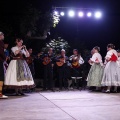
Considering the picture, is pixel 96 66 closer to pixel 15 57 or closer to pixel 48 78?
pixel 48 78

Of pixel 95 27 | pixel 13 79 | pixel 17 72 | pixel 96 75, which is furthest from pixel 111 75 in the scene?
pixel 95 27

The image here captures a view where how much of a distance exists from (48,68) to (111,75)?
7.49ft

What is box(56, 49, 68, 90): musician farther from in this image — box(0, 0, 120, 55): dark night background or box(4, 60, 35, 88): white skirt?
box(0, 0, 120, 55): dark night background

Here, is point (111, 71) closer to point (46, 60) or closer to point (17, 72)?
point (46, 60)

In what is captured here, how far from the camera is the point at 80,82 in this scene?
1100 centimetres

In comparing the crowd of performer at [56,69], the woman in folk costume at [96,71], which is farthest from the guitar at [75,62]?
the woman in folk costume at [96,71]

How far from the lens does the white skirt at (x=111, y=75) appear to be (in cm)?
886

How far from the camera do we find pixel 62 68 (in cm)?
1006

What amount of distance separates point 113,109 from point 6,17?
22.7 feet

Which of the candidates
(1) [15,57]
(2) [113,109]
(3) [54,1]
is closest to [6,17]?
(3) [54,1]

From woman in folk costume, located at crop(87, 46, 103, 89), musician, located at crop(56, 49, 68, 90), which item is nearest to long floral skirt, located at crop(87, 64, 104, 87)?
woman in folk costume, located at crop(87, 46, 103, 89)

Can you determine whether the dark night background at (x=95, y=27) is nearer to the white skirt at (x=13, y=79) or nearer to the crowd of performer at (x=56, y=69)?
the crowd of performer at (x=56, y=69)

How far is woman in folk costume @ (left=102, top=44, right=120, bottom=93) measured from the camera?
8812 millimetres

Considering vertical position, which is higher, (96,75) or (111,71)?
(111,71)
